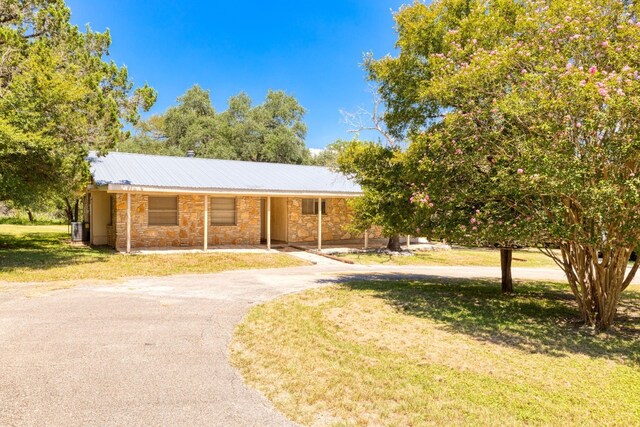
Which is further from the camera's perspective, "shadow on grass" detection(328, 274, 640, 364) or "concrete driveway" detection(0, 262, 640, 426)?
"shadow on grass" detection(328, 274, 640, 364)

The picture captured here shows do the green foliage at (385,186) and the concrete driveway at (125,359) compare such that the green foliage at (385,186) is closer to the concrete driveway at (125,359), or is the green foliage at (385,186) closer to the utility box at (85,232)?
the concrete driveway at (125,359)

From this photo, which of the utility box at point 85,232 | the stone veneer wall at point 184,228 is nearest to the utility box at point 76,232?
the utility box at point 85,232

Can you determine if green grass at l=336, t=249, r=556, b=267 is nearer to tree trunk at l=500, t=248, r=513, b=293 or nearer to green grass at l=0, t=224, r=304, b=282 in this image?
green grass at l=0, t=224, r=304, b=282

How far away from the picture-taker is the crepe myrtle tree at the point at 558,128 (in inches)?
205

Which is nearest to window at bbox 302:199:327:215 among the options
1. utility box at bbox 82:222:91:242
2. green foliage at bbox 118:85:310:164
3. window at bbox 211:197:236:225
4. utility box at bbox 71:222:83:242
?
window at bbox 211:197:236:225

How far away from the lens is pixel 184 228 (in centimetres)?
1658

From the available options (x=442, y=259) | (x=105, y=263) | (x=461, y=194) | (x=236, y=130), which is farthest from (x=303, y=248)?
(x=236, y=130)

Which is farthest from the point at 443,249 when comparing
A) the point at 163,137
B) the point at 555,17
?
the point at 163,137

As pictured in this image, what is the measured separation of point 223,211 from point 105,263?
235 inches

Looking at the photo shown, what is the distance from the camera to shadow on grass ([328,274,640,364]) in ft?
19.2

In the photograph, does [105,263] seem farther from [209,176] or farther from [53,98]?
[209,176]

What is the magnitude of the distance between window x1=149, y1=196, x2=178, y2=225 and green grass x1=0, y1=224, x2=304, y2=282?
6.51 feet

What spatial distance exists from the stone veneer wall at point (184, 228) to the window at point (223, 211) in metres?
0.22

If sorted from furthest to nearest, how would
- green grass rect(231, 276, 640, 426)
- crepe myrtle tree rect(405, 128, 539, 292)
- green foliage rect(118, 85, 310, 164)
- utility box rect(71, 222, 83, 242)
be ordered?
1. green foliage rect(118, 85, 310, 164)
2. utility box rect(71, 222, 83, 242)
3. crepe myrtle tree rect(405, 128, 539, 292)
4. green grass rect(231, 276, 640, 426)
